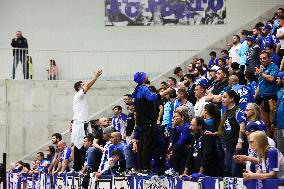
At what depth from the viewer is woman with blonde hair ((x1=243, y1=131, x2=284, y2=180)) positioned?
9.73 metres

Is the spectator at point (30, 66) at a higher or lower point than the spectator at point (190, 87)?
higher

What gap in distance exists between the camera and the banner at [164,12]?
28.5 metres

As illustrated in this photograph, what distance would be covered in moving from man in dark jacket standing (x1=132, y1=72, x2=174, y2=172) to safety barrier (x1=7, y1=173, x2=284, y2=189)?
0.47m

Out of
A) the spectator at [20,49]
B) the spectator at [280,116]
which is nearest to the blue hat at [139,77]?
the spectator at [280,116]

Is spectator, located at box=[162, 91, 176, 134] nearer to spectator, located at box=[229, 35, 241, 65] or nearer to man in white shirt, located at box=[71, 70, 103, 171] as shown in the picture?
man in white shirt, located at box=[71, 70, 103, 171]

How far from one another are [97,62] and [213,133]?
14.7 m

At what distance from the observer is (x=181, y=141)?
538 inches

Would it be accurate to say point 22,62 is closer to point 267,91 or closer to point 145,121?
point 145,121

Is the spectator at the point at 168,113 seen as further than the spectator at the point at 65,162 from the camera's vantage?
No

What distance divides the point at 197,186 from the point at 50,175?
7.13 m

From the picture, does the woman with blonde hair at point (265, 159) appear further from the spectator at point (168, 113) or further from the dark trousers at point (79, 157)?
the dark trousers at point (79, 157)

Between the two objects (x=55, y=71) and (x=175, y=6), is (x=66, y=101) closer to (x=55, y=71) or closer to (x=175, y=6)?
(x=55, y=71)

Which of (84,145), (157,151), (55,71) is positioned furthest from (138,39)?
(157,151)

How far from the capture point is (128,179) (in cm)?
1392
